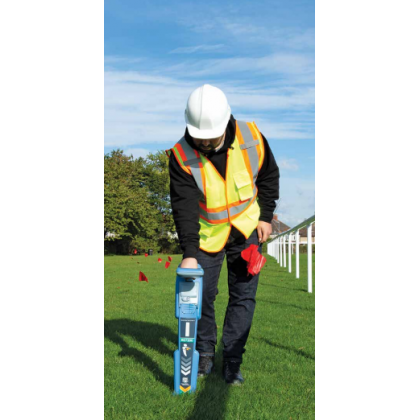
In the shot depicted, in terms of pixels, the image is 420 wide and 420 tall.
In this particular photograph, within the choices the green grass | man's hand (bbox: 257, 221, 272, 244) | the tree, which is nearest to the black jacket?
man's hand (bbox: 257, 221, 272, 244)

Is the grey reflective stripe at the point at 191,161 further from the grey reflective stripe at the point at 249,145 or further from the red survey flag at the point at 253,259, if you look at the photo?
the red survey flag at the point at 253,259

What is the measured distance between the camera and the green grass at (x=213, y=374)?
3.24 meters

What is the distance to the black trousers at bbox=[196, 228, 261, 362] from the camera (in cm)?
401

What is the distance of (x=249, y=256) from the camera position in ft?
12.9

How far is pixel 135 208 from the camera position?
1779 inches

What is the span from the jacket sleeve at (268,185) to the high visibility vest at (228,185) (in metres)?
0.08

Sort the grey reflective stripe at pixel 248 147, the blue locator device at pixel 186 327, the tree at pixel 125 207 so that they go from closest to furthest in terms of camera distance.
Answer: the blue locator device at pixel 186 327, the grey reflective stripe at pixel 248 147, the tree at pixel 125 207

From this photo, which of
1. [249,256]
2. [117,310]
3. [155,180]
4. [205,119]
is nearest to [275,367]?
[249,256]

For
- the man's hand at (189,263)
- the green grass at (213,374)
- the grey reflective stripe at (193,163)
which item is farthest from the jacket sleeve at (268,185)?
the green grass at (213,374)

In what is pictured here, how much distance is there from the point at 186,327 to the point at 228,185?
1.06 meters

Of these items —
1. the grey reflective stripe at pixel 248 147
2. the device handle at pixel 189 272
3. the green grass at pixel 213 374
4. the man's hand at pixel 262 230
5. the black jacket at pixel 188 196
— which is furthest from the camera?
the man's hand at pixel 262 230
